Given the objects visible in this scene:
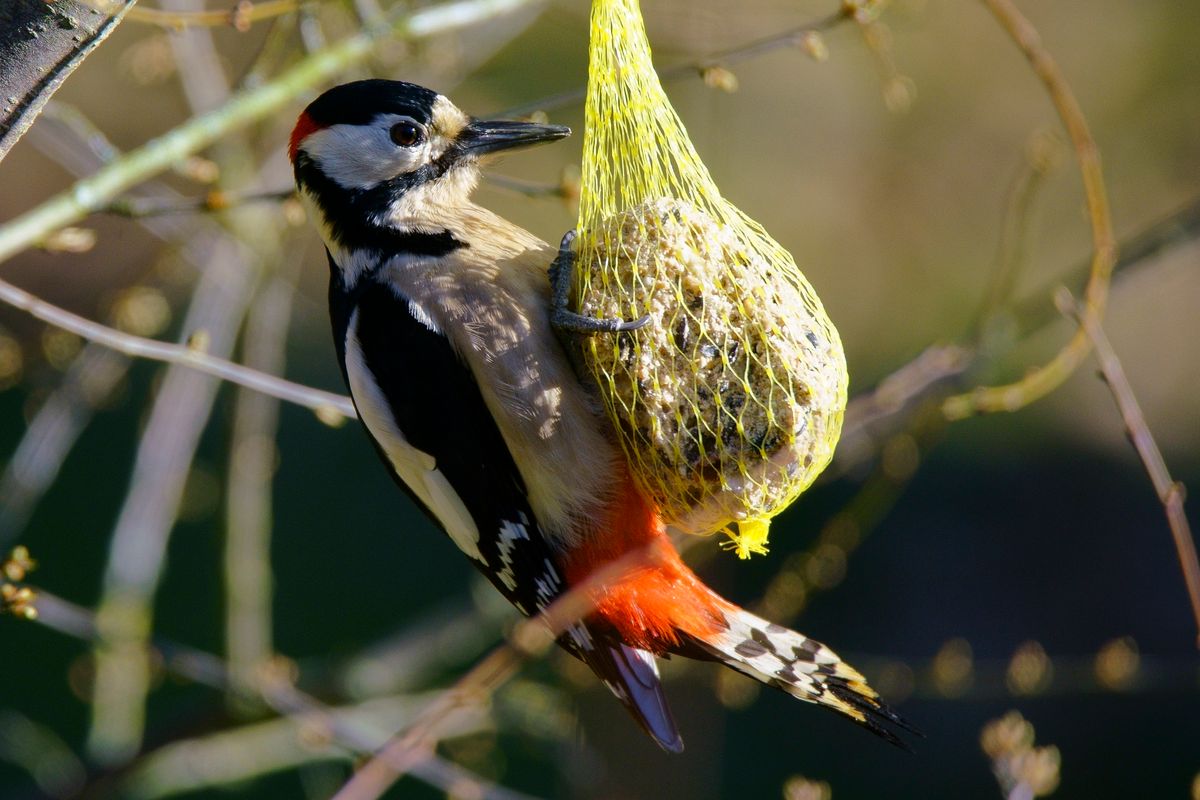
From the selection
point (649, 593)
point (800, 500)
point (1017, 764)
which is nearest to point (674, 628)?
point (649, 593)

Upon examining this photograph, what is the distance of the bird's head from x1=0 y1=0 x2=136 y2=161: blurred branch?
2.87 feet

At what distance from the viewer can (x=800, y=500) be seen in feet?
19.0

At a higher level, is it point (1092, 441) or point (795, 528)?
point (1092, 441)

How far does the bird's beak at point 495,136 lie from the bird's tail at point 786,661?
3.31ft

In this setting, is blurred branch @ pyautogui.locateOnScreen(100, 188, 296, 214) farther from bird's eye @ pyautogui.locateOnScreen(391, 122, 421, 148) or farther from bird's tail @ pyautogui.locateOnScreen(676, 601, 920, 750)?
bird's tail @ pyautogui.locateOnScreen(676, 601, 920, 750)

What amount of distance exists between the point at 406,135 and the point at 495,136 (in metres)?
0.19

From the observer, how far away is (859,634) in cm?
589

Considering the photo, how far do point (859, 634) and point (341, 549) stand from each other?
236 cm

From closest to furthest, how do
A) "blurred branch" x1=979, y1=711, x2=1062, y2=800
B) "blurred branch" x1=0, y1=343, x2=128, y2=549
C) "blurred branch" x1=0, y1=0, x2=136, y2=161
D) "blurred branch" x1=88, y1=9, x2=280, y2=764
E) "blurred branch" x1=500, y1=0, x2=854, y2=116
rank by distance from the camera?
1. "blurred branch" x1=0, y1=0, x2=136, y2=161
2. "blurred branch" x1=979, y1=711, x2=1062, y2=800
3. "blurred branch" x1=500, y1=0, x2=854, y2=116
4. "blurred branch" x1=88, y1=9, x2=280, y2=764
5. "blurred branch" x1=0, y1=343, x2=128, y2=549

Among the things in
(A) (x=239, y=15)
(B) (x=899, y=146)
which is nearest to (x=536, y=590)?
(A) (x=239, y=15)

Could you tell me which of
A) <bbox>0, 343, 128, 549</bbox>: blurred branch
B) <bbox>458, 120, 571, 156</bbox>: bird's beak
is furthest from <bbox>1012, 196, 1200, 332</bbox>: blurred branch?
<bbox>0, 343, 128, 549</bbox>: blurred branch

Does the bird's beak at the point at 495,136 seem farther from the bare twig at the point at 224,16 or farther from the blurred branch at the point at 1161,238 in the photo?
the blurred branch at the point at 1161,238

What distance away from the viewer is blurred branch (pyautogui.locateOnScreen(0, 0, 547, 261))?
Result: 6.44ft

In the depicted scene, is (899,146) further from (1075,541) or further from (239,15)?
(239,15)
